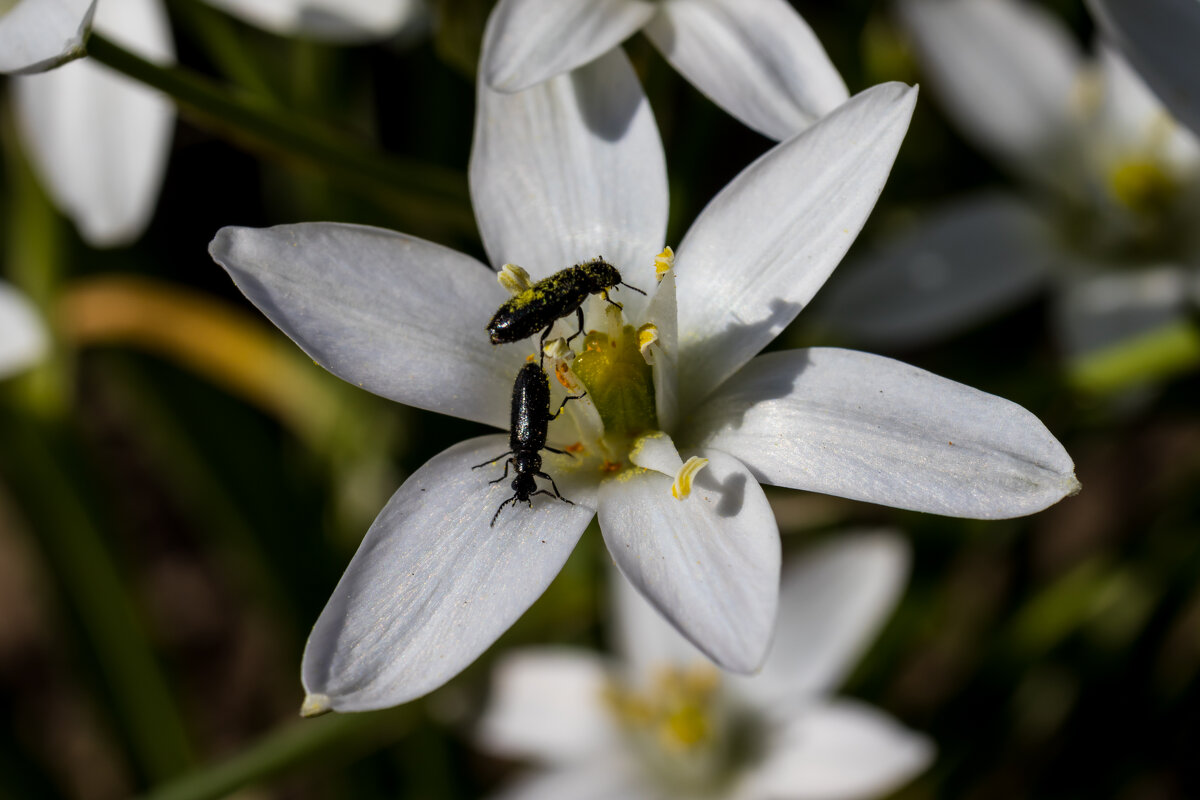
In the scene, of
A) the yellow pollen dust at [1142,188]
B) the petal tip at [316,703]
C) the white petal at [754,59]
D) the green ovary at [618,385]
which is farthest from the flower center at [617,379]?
the yellow pollen dust at [1142,188]

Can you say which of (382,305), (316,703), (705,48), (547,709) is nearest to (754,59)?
(705,48)

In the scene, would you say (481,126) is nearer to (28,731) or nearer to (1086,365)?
(1086,365)

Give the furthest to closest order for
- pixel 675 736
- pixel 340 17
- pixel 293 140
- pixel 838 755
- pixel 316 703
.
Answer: pixel 675 736 < pixel 838 755 < pixel 340 17 < pixel 293 140 < pixel 316 703

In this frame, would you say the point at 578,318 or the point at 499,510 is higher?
the point at 578,318

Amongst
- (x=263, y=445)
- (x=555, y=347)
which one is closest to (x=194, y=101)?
(x=555, y=347)

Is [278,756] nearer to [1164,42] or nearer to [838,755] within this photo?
[838,755]

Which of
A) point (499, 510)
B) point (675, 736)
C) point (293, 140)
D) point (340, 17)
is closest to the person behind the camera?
point (499, 510)

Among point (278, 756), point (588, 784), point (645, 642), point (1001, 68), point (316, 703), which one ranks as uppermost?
point (1001, 68)

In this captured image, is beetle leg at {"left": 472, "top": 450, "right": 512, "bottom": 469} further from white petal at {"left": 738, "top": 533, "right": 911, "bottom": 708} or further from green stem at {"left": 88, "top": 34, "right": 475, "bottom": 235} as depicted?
white petal at {"left": 738, "top": 533, "right": 911, "bottom": 708}

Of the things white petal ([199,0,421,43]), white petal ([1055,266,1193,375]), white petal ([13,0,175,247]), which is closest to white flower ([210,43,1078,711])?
white petal ([199,0,421,43])
